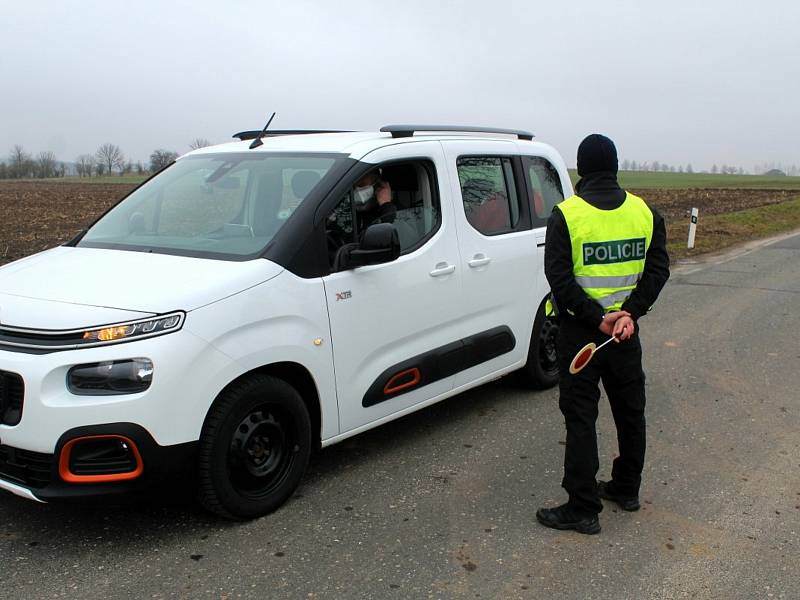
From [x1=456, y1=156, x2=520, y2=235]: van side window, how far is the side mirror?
3.47 ft

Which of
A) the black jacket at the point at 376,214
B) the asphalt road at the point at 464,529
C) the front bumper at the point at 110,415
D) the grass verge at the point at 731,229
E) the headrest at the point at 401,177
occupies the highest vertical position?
the headrest at the point at 401,177

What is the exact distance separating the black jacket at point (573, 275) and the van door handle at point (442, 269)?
1021mm

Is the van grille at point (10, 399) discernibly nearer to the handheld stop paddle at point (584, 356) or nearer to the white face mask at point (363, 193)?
the white face mask at point (363, 193)

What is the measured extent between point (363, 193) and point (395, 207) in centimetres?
32

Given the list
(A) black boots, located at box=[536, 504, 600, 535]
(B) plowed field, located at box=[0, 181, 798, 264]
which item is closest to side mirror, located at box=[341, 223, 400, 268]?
(A) black boots, located at box=[536, 504, 600, 535]

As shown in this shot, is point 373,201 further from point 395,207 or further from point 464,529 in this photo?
point 464,529

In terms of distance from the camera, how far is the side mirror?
3.94 m

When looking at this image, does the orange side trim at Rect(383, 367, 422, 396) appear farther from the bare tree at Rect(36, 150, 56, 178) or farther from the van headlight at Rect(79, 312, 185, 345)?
the bare tree at Rect(36, 150, 56, 178)

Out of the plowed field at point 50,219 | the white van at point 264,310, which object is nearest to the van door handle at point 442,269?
the white van at point 264,310

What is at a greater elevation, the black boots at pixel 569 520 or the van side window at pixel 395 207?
the van side window at pixel 395 207

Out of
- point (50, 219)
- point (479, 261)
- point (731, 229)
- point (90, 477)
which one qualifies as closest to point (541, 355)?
point (479, 261)

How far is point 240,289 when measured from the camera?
3.58 meters

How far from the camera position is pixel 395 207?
15.0ft

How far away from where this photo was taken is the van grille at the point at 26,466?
3250 mm
